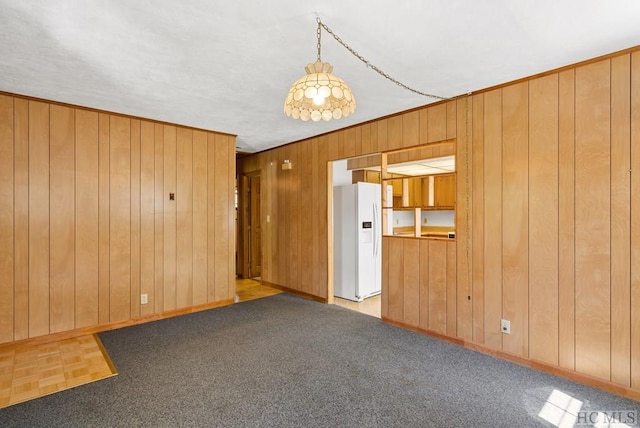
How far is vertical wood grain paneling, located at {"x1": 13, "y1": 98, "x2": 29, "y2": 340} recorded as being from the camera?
3.30m

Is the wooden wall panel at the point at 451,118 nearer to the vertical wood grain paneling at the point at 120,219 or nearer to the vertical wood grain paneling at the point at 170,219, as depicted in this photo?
the vertical wood grain paneling at the point at 170,219

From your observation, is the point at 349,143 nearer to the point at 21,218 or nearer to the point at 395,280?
the point at 395,280

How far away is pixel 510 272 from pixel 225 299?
12.3ft

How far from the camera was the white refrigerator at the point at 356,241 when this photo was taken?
16.4 ft

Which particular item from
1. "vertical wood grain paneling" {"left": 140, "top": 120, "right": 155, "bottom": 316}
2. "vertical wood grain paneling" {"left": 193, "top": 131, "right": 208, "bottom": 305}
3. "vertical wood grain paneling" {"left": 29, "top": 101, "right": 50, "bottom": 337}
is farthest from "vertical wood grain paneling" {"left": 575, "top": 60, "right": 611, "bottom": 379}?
"vertical wood grain paneling" {"left": 29, "top": 101, "right": 50, "bottom": 337}

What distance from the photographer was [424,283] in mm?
3584

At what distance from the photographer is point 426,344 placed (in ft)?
10.9

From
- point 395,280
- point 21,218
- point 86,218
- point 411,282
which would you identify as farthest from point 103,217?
point 411,282

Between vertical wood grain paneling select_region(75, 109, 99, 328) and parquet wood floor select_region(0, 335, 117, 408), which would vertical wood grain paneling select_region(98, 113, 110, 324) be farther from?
parquet wood floor select_region(0, 335, 117, 408)

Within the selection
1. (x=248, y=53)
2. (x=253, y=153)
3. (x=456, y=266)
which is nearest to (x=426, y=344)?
(x=456, y=266)

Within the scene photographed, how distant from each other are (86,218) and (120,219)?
338 millimetres

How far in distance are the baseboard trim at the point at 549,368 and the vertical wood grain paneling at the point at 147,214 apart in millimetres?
3367

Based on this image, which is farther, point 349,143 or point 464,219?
point 349,143

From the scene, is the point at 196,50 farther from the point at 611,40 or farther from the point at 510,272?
the point at 510,272
